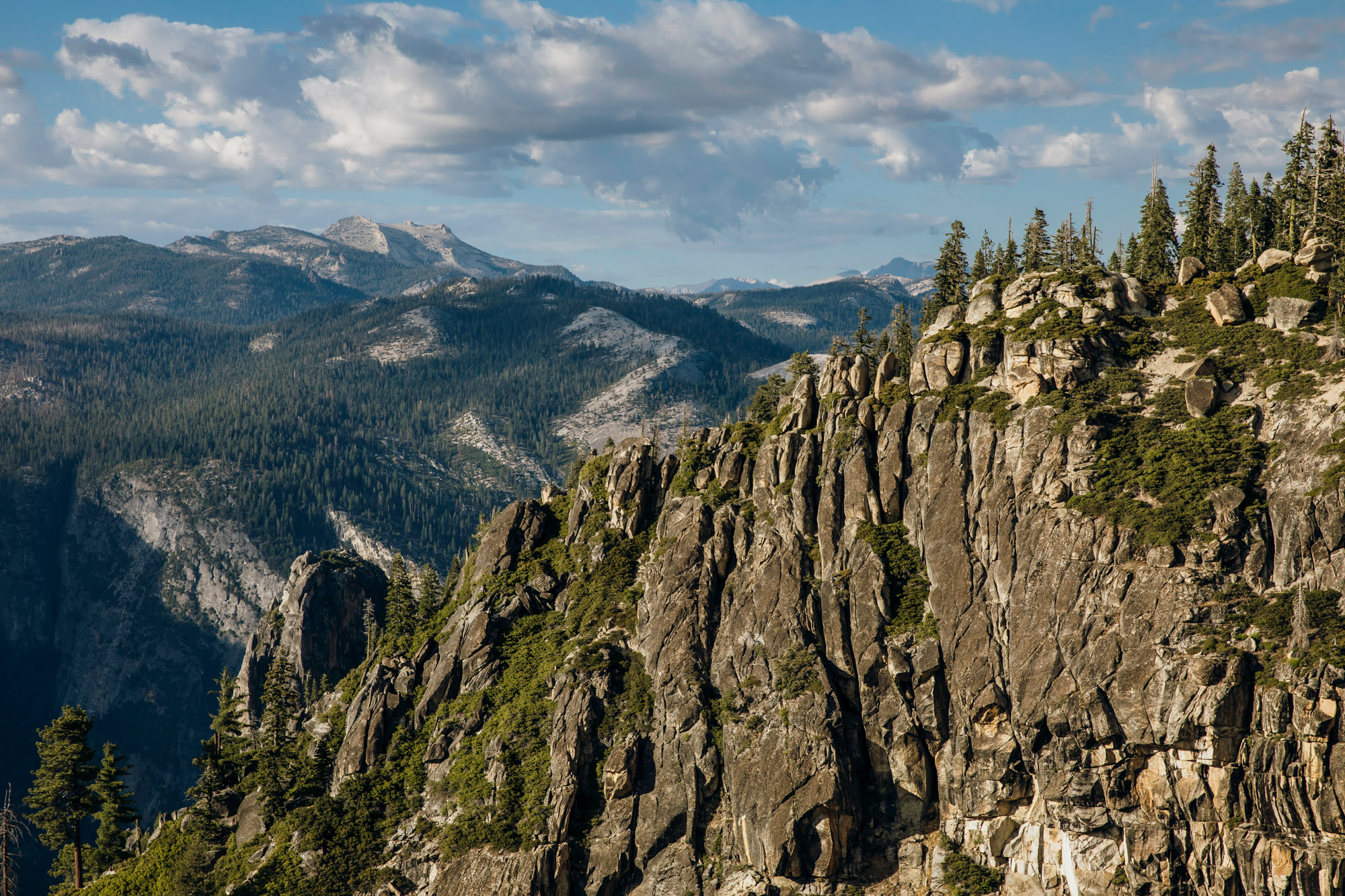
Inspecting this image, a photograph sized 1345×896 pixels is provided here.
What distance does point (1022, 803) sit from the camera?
8925 cm

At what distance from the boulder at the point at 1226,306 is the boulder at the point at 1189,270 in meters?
7.90

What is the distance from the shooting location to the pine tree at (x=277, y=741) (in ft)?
390

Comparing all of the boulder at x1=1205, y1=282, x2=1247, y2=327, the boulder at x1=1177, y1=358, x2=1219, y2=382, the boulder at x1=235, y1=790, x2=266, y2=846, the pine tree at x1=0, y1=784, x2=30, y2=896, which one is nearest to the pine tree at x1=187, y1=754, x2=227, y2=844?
the boulder at x1=235, y1=790, x2=266, y2=846

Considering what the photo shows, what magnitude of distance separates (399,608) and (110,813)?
4574 centimetres

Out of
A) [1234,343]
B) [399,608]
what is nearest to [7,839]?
[399,608]

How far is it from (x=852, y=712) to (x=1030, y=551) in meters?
25.8

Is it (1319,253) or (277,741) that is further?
(277,741)

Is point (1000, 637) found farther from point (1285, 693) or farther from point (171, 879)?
point (171, 879)

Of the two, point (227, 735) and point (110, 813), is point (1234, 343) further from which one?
point (227, 735)

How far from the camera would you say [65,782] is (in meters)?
108

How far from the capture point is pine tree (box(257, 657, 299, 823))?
11894cm

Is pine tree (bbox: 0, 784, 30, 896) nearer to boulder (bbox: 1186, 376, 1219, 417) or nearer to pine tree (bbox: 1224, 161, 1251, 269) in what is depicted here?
boulder (bbox: 1186, 376, 1219, 417)

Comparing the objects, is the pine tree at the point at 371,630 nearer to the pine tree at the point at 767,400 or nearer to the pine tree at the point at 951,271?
the pine tree at the point at 767,400

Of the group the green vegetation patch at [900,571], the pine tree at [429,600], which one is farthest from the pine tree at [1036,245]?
the pine tree at [429,600]
